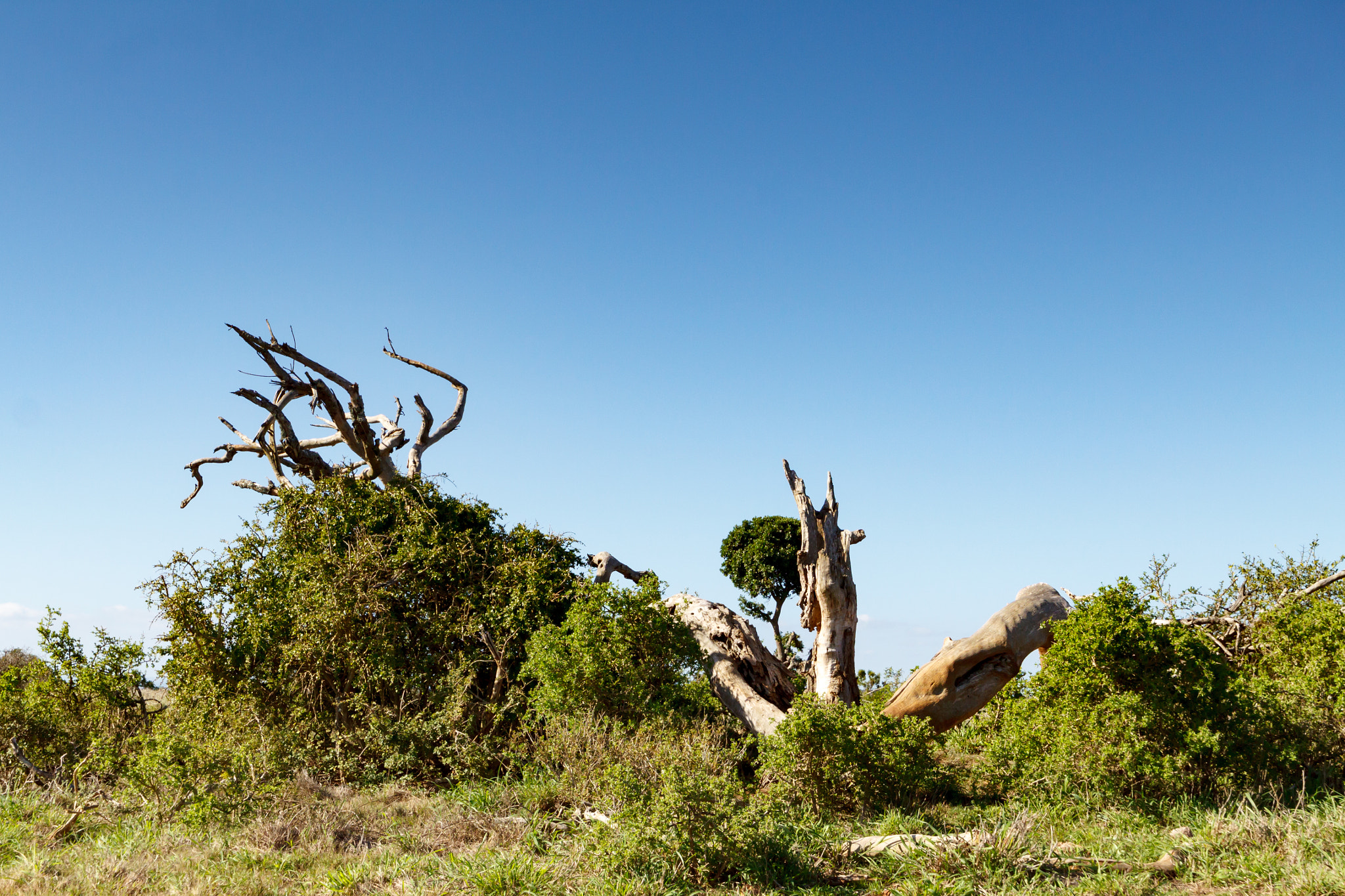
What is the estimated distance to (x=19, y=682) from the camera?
45.8 feet

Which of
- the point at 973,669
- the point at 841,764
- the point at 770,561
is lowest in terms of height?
the point at 841,764

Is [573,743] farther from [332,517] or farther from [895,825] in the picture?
[332,517]

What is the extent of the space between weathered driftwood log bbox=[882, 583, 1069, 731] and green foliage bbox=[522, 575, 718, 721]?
7.94 ft

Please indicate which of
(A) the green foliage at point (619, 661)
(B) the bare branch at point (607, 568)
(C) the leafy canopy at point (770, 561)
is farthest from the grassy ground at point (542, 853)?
(C) the leafy canopy at point (770, 561)

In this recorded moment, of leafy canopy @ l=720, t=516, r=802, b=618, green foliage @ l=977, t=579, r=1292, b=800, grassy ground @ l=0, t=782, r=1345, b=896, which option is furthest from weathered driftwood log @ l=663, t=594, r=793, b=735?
leafy canopy @ l=720, t=516, r=802, b=618

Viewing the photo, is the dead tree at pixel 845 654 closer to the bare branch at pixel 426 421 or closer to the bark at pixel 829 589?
the bark at pixel 829 589

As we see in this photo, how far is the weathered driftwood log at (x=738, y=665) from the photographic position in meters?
10.6

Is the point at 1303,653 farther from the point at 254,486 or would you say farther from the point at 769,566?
the point at 254,486

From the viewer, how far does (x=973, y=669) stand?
1097 cm

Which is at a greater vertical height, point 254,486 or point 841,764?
point 254,486

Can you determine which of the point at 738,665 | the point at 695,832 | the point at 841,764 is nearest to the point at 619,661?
the point at 738,665

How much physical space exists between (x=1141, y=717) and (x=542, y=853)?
5.14 meters

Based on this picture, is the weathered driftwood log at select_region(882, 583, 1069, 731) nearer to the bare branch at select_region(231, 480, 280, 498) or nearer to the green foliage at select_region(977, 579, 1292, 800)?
the green foliage at select_region(977, 579, 1292, 800)

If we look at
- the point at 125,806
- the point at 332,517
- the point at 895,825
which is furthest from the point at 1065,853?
the point at 332,517
